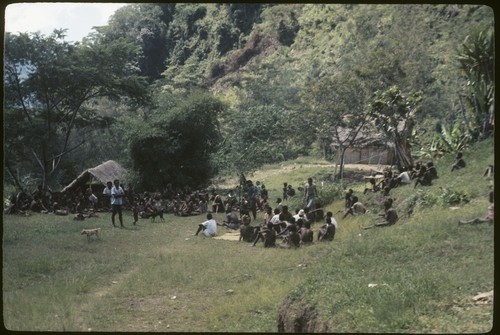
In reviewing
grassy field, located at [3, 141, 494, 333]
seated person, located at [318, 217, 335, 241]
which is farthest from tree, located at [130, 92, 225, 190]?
seated person, located at [318, 217, 335, 241]

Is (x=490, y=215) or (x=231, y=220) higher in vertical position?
(x=490, y=215)

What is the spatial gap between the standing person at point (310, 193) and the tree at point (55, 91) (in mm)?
2298

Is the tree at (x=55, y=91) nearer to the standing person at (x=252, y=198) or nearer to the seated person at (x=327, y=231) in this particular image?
the standing person at (x=252, y=198)

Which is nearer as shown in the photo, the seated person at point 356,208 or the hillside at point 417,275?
the hillside at point 417,275

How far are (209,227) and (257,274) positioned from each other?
1462mm

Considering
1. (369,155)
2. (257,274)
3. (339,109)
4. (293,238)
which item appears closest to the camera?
(257,274)

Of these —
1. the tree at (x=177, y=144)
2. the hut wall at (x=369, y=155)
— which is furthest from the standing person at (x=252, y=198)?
the hut wall at (x=369, y=155)

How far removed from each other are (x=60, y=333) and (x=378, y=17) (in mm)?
6370

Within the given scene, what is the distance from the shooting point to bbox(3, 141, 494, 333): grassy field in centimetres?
426

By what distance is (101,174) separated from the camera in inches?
253

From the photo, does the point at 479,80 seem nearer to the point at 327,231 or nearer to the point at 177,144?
the point at 327,231

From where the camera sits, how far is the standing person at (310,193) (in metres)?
6.50

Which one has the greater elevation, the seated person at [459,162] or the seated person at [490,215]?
the seated person at [459,162]

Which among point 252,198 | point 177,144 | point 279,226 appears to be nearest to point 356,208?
point 279,226
